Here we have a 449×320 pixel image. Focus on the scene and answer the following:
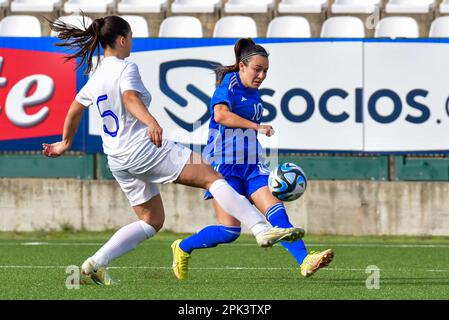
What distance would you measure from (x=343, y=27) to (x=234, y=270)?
6.92 metres

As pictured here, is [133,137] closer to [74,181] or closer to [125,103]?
[125,103]

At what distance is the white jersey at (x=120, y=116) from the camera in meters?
8.10

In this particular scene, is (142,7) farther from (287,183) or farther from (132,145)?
(132,145)

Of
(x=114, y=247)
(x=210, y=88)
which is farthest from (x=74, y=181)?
(x=114, y=247)

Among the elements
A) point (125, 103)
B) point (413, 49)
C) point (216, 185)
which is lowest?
point (216, 185)

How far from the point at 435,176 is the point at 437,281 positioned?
5539mm

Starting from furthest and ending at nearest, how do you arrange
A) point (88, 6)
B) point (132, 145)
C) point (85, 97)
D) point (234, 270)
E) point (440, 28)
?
point (88, 6) → point (440, 28) → point (234, 270) → point (85, 97) → point (132, 145)

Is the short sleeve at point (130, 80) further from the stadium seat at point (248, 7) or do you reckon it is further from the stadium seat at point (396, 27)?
the stadium seat at point (248, 7)

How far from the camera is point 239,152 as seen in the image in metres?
9.12

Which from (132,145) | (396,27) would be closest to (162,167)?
(132,145)

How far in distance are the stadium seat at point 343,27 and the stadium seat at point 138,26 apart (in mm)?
2439

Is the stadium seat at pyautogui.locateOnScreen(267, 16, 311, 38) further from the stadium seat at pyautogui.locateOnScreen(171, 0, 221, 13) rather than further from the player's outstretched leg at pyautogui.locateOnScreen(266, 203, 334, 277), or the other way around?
the player's outstretched leg at pyautogui.locateOnScreen(266, 203, 334, 277)

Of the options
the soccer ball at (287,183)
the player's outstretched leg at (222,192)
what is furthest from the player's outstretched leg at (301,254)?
the player's outstretched leg at (222,192)

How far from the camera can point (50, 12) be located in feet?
58.3
